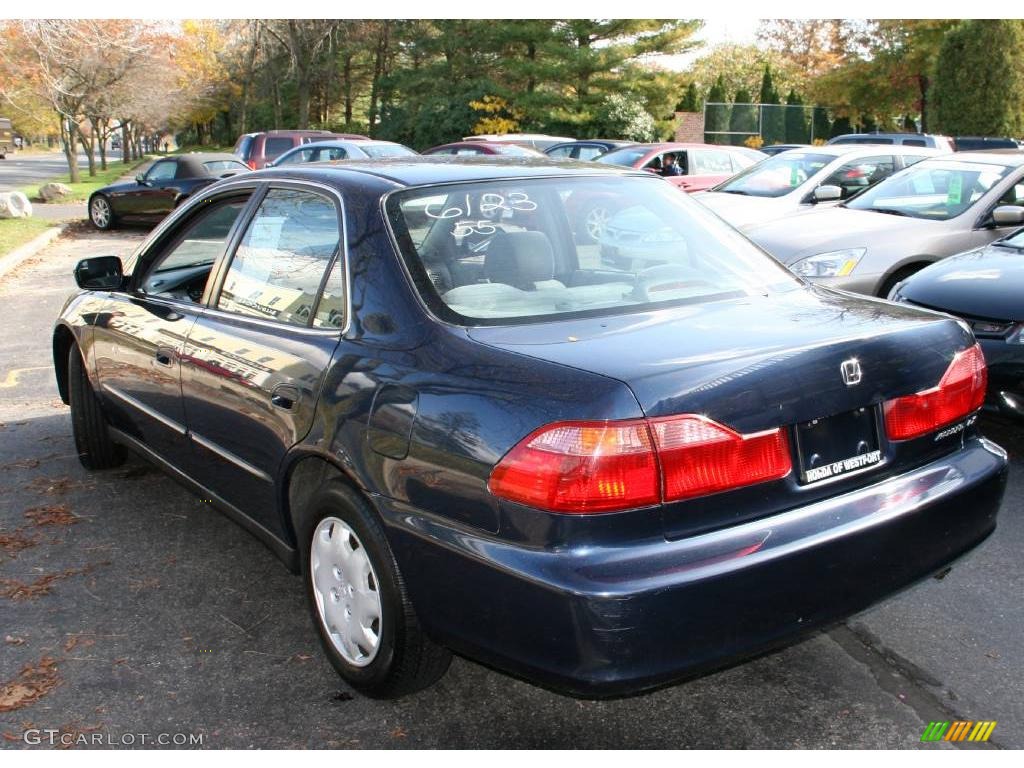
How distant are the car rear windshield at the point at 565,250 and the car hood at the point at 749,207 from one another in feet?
20.6

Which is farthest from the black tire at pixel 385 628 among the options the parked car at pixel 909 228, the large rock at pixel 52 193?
the large rock at pixel 52 193

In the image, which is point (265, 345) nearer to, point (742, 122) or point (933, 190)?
point (933, 190)

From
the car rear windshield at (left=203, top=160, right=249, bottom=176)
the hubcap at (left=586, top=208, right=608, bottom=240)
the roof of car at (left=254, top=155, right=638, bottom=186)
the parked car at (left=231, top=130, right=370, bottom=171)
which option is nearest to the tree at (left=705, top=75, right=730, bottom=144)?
the parked car at (left=231, top=130, right=370, bottom=171)

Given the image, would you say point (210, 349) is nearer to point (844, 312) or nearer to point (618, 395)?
point (618, 395)

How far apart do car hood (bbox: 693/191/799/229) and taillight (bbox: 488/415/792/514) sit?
25.0ft

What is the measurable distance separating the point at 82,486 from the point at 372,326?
9.48 ft

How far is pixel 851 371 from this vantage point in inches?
112

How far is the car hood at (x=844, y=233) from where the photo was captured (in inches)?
305

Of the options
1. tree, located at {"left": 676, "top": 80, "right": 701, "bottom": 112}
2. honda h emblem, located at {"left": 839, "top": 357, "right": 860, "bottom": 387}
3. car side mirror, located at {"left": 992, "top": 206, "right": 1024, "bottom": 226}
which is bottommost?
honda h emblem, located at {"left": 839, "top": 357, "right": 860, "bottom": 387}

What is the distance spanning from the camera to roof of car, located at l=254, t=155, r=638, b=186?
143 inches

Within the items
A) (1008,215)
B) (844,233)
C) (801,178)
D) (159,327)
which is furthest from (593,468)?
(801,178)

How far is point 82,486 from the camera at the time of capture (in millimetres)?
5312

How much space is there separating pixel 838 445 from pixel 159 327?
2852mm

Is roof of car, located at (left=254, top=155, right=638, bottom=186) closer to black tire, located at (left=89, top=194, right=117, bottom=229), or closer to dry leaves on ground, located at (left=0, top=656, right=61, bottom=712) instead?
dry leaves on ground, located at (left=0, top=656, right=61, bottom=712)
